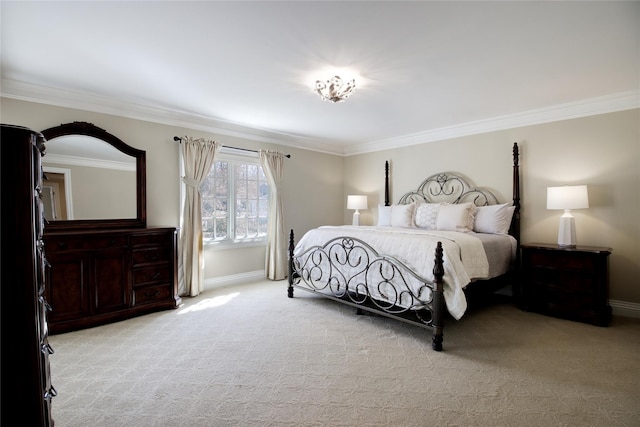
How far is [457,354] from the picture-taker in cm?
245

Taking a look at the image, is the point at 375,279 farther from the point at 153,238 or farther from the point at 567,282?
the point at 153,238

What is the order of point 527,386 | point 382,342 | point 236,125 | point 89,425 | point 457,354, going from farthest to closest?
point 236,125 < point 382,342 < point 457,354 < point 527,386 < point 89,425

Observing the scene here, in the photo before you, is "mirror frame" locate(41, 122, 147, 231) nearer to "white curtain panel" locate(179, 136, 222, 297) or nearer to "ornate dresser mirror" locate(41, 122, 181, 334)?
"ornate dresser mirror" locate(41, 122, 181, 334)

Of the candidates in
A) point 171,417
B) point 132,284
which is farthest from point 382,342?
point 132,284

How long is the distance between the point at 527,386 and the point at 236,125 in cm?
435

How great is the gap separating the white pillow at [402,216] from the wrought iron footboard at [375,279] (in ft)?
4.70

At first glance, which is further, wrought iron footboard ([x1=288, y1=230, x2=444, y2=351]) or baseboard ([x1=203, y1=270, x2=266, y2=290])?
baseboard ([x1=203, y1=270, x2=266, y2=290])

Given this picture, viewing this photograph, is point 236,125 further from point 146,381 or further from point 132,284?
point 146,381

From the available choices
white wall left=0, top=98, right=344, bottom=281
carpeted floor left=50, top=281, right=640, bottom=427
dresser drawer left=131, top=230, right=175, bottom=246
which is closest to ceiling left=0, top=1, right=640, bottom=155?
white wall left=0, top=98, right=344, bottom=281

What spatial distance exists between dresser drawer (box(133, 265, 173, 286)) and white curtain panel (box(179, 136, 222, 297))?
1.58 ft

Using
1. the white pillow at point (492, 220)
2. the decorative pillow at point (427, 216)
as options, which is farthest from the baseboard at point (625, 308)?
the decorative pillow at point (427, 216)

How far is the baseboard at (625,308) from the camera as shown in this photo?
10.7 feet

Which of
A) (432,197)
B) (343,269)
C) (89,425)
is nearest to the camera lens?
(89,425)

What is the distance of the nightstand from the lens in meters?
3.01
